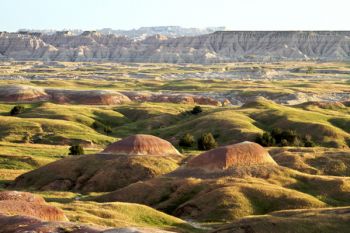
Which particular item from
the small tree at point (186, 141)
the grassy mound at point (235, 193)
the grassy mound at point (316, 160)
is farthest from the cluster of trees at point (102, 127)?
the grassy mound at point (235, 193)

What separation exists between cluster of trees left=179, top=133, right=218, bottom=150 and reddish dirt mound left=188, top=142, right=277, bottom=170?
78.5 feet

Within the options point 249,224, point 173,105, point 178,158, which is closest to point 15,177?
point 178,158

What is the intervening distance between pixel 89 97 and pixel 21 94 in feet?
45.8

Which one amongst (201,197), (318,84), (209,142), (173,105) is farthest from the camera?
(318,84)

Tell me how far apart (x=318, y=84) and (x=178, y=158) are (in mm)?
117392

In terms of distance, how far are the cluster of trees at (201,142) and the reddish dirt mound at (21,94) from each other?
2244 inches

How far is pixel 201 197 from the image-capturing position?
50.0 meters

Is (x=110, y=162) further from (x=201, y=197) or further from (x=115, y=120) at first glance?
(x=115, y=120)

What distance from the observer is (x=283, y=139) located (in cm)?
8644

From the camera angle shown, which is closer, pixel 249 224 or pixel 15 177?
pixel 249 224

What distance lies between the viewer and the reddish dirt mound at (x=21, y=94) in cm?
13412

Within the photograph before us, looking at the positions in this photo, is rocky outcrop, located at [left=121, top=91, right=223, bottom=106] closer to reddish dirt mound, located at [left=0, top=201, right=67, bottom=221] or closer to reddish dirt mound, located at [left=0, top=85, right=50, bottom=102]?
reddish dirt mound, located at [left=0, top=85, right=50, bottom=102]

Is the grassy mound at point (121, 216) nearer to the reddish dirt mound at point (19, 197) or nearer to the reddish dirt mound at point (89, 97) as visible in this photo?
the reddish dirt mound at point (19, 197)

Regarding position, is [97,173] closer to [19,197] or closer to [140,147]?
[140,147]
